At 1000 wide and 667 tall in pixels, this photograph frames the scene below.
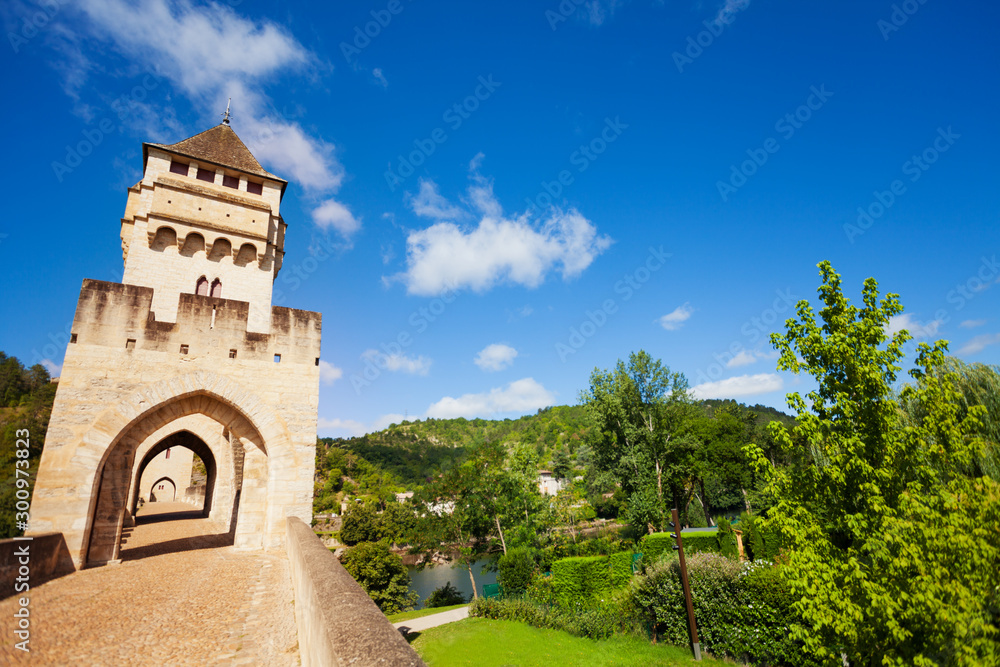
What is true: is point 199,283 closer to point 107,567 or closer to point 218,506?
point 218,506

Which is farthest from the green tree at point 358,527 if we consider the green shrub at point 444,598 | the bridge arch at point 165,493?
the bridge arch at point 165,493

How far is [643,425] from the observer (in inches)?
1307

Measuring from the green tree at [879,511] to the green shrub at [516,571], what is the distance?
1790cm

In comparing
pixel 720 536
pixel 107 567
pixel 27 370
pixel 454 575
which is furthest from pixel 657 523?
pixel 27 370

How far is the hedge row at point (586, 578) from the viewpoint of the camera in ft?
67.1

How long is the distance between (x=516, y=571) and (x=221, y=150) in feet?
79.0

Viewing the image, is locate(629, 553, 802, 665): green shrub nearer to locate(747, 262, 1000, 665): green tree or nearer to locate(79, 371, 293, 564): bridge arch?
locate(747, 262, 1000, 665): green tree

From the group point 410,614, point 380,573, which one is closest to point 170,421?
point 380,573

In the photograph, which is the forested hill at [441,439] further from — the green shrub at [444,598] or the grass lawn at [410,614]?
the grass lawn at [410,614]

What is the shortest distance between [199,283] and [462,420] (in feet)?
541

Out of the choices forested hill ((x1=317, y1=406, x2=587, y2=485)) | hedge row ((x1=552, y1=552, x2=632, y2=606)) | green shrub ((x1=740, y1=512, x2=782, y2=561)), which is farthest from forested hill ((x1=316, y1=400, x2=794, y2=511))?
green shrub ((x1=740, y1=512, x2=782, y2=561))

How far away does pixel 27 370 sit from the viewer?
62438 millimetres

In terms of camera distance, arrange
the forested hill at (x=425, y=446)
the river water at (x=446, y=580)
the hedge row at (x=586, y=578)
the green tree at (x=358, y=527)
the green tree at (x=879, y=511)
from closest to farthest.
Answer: the green tree at (x=879, y=511)
the hedge row at (x=586, y=578)
the green tree at (x=358, y=527)
the river water at (x=446, y=580)
the forested hill at (x=425, y=446)

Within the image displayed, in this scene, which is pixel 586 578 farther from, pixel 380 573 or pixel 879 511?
pixel 879 511
